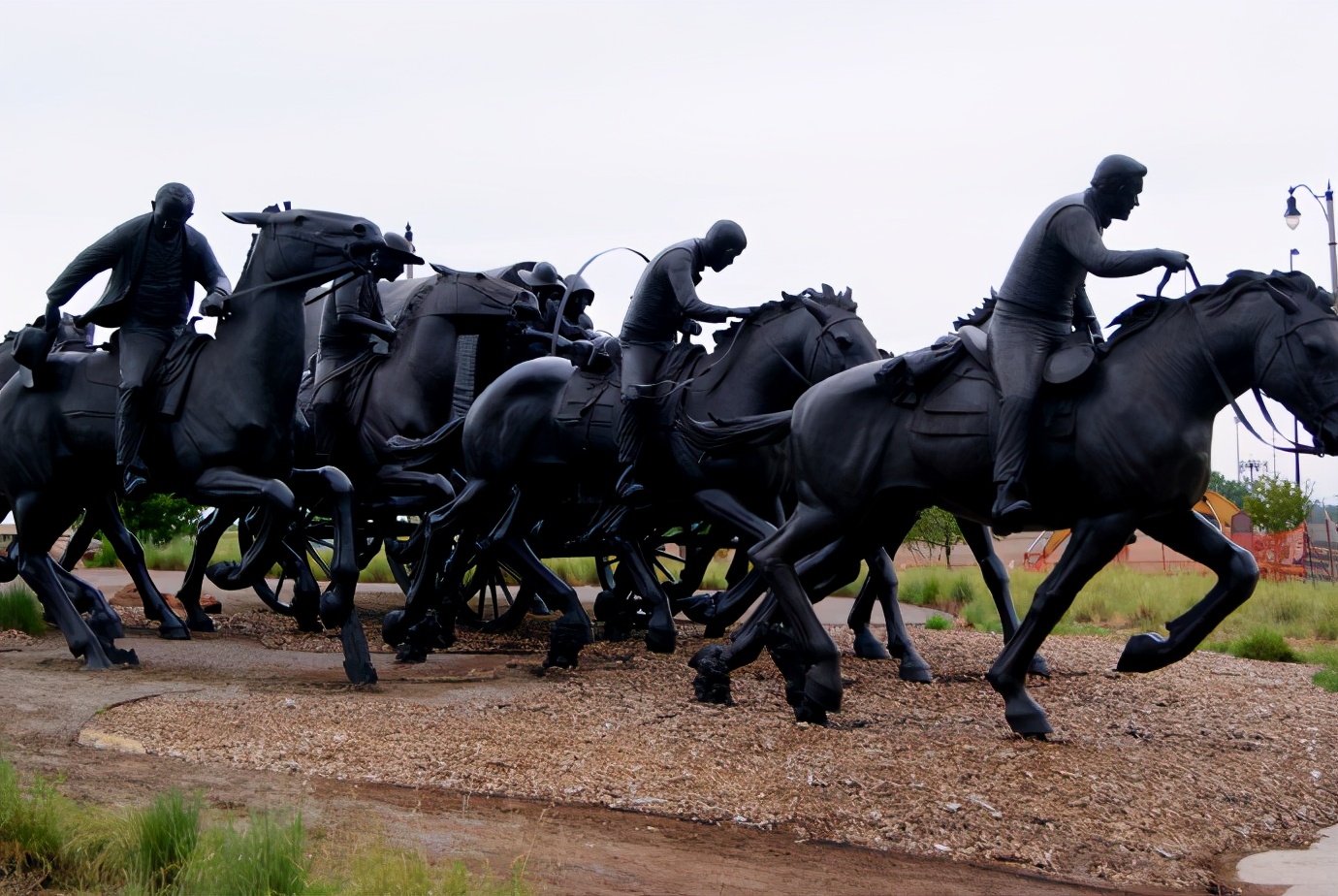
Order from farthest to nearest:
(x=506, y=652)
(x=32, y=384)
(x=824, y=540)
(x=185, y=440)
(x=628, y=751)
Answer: (x=506, y=652), (x=32, y=384), (x=185, y=440), (x=824, y=540), (x=628, y=751)

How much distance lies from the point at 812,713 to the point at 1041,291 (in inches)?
96.9

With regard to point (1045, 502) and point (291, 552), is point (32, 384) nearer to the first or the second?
point (291, 552)

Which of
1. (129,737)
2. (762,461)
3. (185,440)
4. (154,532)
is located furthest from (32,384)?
(154,532)

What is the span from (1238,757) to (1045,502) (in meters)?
1.60

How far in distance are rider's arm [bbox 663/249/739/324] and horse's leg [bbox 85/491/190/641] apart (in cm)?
496

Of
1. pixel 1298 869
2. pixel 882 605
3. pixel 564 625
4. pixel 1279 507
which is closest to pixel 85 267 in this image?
pixel 564 625

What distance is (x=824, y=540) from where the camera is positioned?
7.39 metres

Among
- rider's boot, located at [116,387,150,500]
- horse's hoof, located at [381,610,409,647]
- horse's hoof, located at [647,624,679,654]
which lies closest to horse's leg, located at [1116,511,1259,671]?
horse's hoof, located at [647,624,679,654]

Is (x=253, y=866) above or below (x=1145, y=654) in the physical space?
below

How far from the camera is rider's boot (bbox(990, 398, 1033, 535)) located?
6645 mm

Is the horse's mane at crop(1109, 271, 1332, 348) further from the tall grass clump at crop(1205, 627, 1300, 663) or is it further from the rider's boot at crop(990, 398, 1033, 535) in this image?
the tall grass clump at crop(1205, 627, 1300, 663)

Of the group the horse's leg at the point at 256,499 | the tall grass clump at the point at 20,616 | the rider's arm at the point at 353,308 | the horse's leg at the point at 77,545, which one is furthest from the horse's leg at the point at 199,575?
the horse's leg at the point at 256,499

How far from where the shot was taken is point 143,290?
356 inches

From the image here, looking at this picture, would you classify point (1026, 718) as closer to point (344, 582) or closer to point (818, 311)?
point (818, 311)
